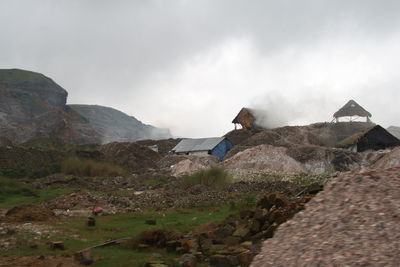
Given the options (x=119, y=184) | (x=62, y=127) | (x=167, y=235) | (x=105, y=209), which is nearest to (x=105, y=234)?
(x=167, y=235)

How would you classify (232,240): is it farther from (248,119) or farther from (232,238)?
(248,119)

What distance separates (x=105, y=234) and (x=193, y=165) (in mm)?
29955

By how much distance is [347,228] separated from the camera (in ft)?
29.9

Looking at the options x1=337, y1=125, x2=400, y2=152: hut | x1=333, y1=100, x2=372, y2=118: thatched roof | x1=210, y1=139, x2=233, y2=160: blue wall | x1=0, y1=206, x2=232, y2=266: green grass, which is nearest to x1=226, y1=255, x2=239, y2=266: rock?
x1=0, y1=206, x2=232, y2=266: green grass

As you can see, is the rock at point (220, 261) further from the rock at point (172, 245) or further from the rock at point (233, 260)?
the rock at point (172, 245)

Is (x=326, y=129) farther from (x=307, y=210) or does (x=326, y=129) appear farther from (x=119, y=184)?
(x=307, y=210)

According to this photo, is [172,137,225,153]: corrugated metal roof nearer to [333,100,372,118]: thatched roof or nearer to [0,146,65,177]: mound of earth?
[0,146,65,177]: mound of earth

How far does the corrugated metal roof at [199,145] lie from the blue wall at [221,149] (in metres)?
0.42

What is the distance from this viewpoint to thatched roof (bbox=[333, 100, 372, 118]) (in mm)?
68188

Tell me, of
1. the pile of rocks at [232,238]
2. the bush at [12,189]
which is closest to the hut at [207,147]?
the bush at [12,189]

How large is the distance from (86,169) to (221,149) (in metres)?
21.2

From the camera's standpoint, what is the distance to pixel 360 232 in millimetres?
8805

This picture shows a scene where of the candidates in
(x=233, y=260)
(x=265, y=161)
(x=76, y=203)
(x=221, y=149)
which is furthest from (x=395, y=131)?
(x=233, y=260)

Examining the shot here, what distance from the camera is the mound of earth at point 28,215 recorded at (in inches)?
658
